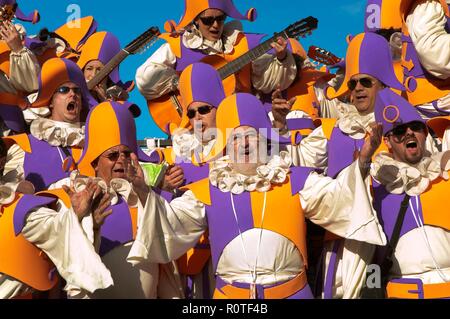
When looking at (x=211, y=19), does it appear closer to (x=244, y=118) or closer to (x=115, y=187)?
(x=244, y=118)

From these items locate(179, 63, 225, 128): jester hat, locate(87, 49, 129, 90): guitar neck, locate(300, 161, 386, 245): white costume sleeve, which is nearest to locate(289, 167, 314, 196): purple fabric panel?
locate(300, 161, 386, 245): white costume sleeve

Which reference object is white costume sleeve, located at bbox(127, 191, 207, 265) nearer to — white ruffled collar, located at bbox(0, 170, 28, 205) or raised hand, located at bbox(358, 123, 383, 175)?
white ruffled collar, located at bbox(0, 170, 28, 205)

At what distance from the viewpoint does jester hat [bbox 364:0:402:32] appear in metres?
9.27

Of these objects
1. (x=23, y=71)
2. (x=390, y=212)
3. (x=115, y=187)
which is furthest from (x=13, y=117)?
(x=390, y=212)

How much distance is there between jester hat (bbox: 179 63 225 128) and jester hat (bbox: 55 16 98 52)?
277 centimetres

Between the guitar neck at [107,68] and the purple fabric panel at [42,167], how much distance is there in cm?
180

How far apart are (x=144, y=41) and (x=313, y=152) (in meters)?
2.57

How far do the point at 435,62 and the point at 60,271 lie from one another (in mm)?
3513

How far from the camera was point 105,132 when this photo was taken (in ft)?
23.4

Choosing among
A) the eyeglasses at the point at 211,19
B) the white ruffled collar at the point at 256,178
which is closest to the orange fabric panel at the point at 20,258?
the white ruffled collar at the point at 256,178

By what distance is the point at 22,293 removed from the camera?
6559 mm

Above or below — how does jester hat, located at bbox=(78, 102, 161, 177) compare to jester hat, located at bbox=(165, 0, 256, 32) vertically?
below

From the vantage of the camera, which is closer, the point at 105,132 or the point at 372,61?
the point at 105,132

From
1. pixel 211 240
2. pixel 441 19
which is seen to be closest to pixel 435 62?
pixel 441 19
